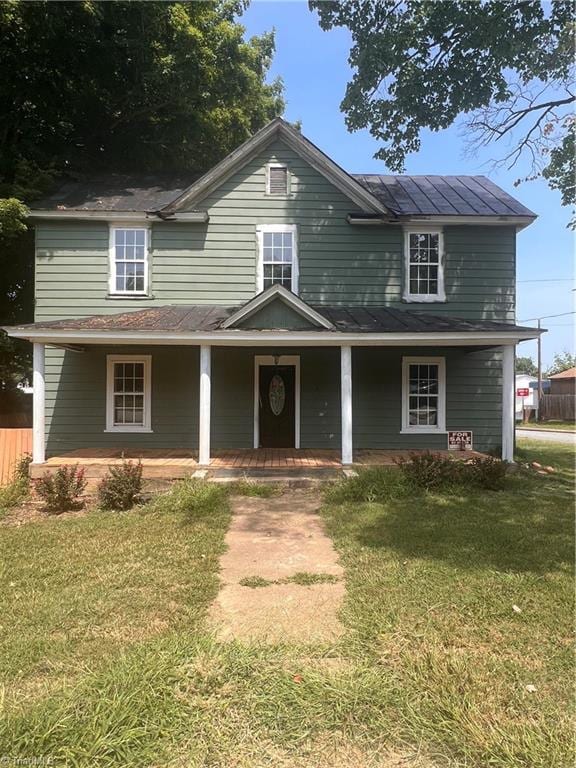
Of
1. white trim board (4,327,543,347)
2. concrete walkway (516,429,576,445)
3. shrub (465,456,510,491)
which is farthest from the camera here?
concrete walkway (516,429,576,445)

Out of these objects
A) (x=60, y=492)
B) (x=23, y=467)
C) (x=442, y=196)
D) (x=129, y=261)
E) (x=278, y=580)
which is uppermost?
(x=442, y=196)

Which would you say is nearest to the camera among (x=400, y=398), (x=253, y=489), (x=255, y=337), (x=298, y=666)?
(x=298, y=666)

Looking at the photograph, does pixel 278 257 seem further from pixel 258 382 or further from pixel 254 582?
pixel 254 582

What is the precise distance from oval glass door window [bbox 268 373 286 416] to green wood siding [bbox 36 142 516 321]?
6.73 feet

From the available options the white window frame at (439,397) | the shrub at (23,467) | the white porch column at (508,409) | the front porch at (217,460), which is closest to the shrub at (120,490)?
the front porch at (217,460)

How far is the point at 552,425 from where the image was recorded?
30469 millimetres

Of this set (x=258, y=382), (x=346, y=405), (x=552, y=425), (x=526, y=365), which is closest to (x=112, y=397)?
(x=258, y=382)

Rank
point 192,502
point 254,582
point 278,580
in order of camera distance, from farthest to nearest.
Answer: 1. point 192,502
2. point 278,580
3. point 254,582

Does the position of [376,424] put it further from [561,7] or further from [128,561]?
[561,7]

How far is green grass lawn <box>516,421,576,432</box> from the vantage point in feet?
91.4

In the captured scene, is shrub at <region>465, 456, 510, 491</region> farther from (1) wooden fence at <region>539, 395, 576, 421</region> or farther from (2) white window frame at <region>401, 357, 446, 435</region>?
(1) wooden fence at <region>539, 395, 576, 421</region>

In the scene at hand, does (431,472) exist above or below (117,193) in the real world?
below

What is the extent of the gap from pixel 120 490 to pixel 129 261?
5962 mm

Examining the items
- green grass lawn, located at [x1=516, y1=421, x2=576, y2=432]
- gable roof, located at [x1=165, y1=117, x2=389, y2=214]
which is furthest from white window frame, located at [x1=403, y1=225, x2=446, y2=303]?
green grass lawn, located at [x1=516, y1=421, x2=576, y2=432]
